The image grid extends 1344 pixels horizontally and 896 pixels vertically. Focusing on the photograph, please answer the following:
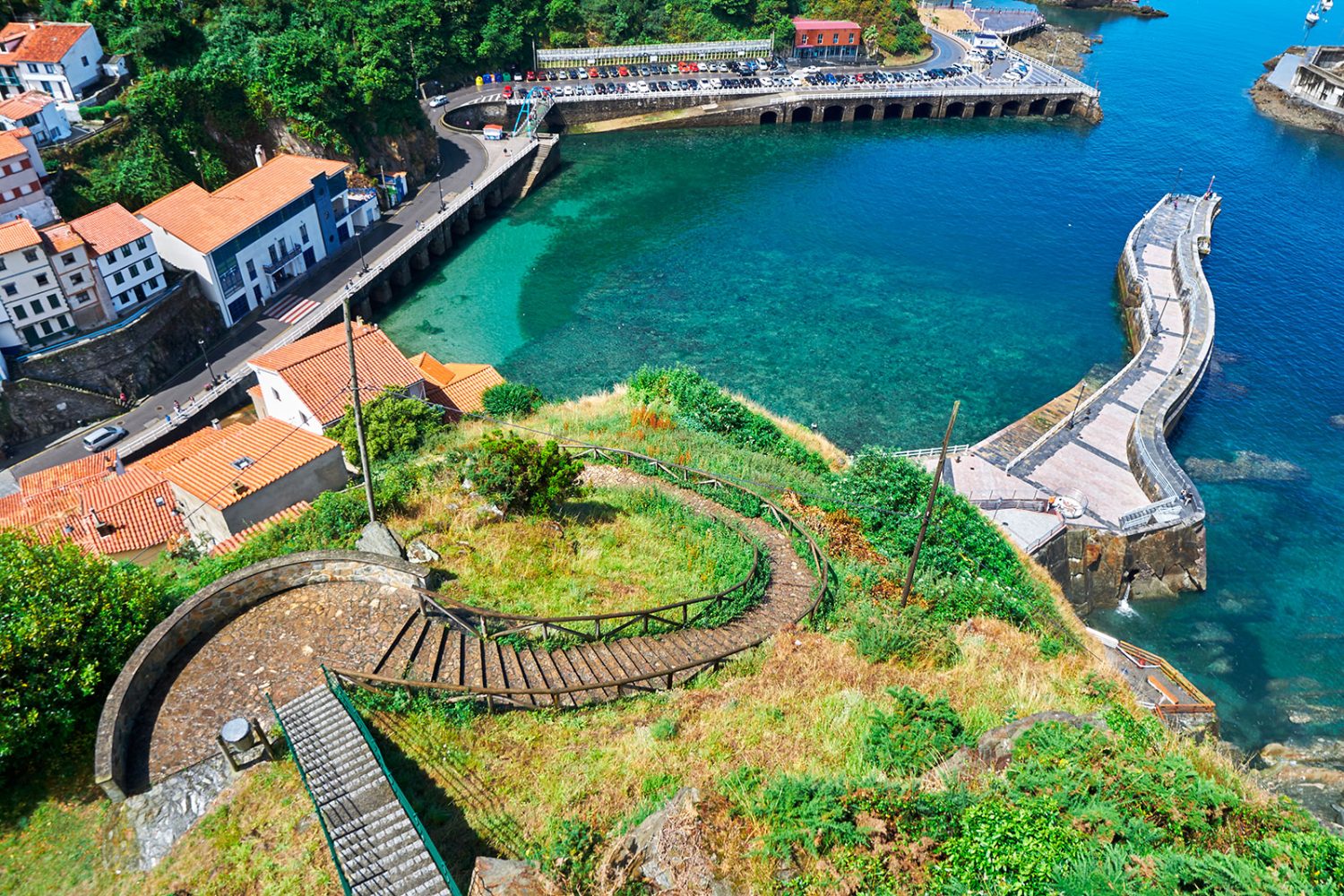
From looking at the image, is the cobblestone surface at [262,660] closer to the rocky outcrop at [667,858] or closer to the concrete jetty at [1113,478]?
the rocky outcrop at [667,858]

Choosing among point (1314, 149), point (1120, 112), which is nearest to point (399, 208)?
point (1120, 112)

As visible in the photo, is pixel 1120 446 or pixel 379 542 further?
pixel 1120 446

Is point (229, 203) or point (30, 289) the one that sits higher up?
point (229, 203)

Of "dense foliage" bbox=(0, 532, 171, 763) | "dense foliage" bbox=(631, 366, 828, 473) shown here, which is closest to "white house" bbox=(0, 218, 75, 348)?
"dense foliage" bbox=(0, 532, 171, 763)

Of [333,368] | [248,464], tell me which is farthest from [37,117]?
[248,464]

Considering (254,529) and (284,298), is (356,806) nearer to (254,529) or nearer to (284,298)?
(254,529)

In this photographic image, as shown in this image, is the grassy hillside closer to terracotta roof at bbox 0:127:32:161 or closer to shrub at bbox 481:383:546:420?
shrub at bbox 481:383:546:420
